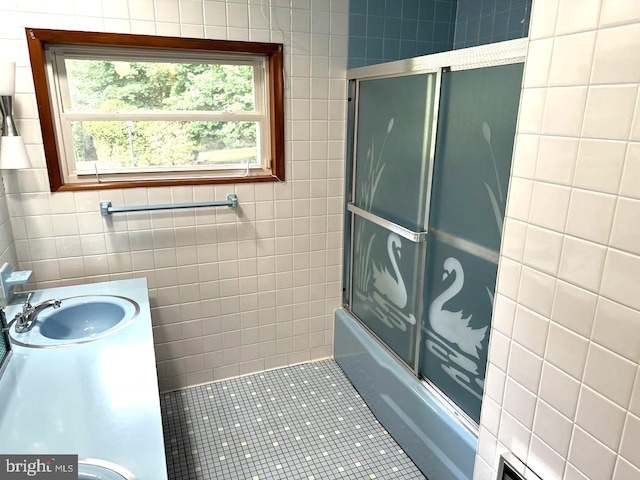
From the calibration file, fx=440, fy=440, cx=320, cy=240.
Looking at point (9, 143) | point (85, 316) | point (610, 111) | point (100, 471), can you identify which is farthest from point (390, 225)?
point (9, 143)

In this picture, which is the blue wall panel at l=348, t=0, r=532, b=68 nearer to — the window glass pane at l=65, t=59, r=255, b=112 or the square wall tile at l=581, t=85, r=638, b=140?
the window glass pane at l=65, t=59, r=255, b=112

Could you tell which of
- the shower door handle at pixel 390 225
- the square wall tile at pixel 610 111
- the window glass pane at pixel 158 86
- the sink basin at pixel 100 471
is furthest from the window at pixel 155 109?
the square wall tile at pixel 610 111

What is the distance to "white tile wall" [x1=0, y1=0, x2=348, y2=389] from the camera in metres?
1.89

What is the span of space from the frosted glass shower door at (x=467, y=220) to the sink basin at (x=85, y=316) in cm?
122

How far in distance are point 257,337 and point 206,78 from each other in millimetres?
1419

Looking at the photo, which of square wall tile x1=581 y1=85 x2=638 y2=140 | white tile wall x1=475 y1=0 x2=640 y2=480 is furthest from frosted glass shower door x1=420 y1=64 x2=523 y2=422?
square wall tile x1=581 y1=85 x2=638 y2=140

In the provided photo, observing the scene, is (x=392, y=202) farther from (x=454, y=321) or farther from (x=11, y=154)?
(x=11, y=154)

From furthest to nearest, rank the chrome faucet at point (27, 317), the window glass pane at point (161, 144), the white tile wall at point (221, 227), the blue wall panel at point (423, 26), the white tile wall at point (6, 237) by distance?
the blue wall panel at point (423, 26)
the window glass pane at point (161, 144)
the white tile wall at point (221, 227)
the white tile wall at point (6, 237)
the chrome faucet at point (27, 317)

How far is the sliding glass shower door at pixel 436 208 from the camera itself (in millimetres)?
1465

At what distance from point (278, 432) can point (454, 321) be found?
1023mm

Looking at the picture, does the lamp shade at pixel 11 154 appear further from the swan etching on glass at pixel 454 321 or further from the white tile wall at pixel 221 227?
the swan etching on glass at pixel 454 321

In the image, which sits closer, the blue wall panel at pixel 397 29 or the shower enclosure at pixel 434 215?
the shower enclosure at pixel 434 215

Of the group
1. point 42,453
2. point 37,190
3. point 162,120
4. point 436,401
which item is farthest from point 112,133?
point 436,401

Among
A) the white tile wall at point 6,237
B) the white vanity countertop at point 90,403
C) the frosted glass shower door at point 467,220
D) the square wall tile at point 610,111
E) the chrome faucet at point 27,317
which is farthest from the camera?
the white tile wall at point 6,237
